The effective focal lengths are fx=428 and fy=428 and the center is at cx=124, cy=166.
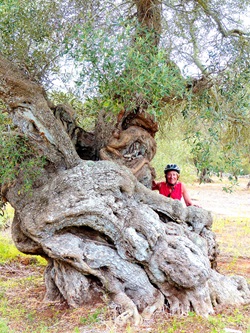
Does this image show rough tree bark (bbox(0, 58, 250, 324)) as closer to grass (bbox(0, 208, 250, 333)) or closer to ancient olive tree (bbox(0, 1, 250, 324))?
ancient olive tree (bbox(0, 1, 250, 324))

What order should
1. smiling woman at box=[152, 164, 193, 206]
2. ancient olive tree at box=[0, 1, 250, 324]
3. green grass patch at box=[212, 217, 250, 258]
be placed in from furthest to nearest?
green grass patch at box=[212, 217, 250, 258], smiling woman at box=[152, 164, 193, 206], ancient olive tree at box=[0, 1, 250, 324]

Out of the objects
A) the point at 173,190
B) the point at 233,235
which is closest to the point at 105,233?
the point at 173,190

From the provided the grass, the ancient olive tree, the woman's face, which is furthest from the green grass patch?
the ancient olive tree

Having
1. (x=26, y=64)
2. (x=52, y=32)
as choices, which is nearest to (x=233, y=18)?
(x=52, y=32)

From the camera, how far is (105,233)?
21.3 feet

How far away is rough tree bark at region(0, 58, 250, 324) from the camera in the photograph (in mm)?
6234

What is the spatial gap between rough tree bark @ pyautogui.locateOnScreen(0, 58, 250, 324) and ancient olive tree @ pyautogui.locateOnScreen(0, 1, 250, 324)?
0.02m

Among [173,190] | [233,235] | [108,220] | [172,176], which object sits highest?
[172,176]

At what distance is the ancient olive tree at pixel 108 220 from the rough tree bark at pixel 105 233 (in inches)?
0.6

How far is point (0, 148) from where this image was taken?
21.3 ft

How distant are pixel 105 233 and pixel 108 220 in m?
0.22

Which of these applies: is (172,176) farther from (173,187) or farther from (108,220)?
(108,220)

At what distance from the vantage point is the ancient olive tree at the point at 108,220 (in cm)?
620

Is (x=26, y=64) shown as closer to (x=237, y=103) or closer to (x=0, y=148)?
(x=0, y=148)
